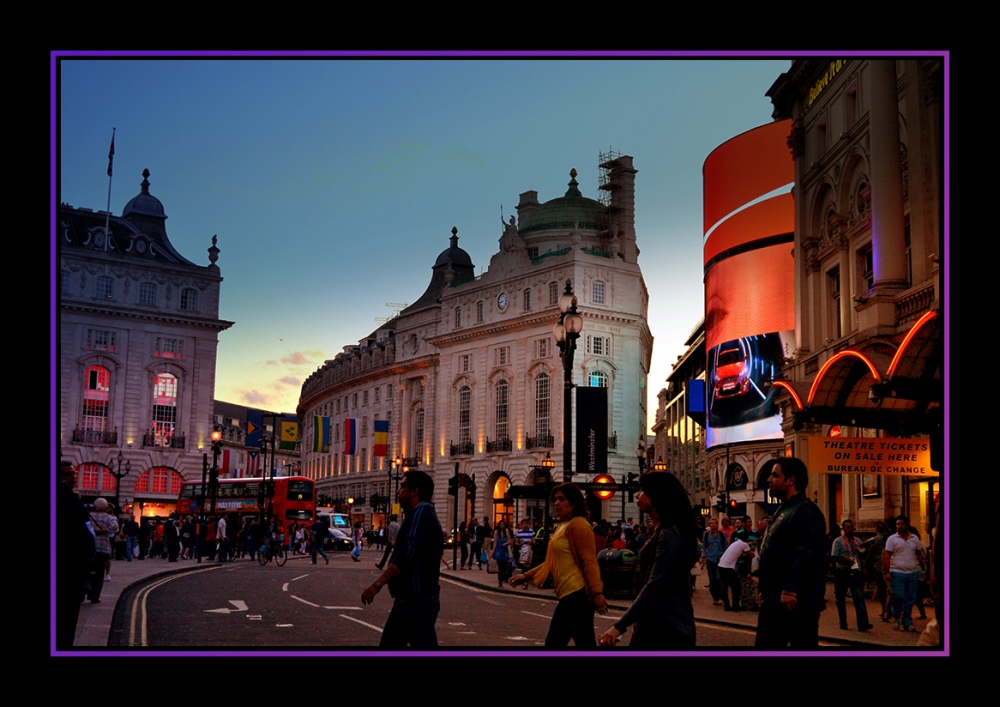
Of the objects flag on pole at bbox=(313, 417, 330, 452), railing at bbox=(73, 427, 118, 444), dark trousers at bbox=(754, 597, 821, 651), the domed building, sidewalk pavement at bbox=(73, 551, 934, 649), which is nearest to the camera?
dark trousers at bbox=(754, 597, 821, 651)

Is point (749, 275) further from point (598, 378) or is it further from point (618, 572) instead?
point (618, 572)

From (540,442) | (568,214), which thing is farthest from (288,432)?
(568,214)

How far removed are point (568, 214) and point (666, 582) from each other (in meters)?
83.0

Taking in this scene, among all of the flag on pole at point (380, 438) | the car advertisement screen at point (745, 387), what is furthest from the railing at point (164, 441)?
the car advertisement screen at point (745, 387)

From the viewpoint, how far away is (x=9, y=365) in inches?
251

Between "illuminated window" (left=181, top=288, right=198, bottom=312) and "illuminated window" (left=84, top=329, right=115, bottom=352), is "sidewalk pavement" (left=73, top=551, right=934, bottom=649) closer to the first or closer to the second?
"illuminated window" (left=84, top=329, right=115, bottom=352)

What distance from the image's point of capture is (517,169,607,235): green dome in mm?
88812

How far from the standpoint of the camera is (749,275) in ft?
213

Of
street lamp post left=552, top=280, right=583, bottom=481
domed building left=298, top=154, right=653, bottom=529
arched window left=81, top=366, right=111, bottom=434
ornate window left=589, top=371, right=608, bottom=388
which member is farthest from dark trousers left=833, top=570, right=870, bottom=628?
arched window left=81, top=366, right=111, bottom=434

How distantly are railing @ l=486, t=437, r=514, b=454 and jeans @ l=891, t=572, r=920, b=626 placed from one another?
219 feet

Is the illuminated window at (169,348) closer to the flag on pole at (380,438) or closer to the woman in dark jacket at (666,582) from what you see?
the flag on pole at (380,438)

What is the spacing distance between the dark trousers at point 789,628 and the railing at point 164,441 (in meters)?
79.1
